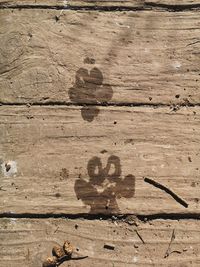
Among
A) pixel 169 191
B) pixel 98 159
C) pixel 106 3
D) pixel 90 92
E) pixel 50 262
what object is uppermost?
pixel 106 3

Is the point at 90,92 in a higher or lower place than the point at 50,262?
higher

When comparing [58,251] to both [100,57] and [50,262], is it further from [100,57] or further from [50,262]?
Answer: [100,57]

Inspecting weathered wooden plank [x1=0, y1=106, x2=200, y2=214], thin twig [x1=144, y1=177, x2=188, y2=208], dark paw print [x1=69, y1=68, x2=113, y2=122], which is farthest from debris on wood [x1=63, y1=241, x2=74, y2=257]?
dark paw print [x1=69, y1=68, x2=113, y2=122]

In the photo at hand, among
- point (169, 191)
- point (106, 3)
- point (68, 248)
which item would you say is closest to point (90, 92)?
point (106, 3)

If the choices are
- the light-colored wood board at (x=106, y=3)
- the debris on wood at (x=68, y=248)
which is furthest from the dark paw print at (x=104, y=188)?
the light-colored wood board at (x=106, y=3)

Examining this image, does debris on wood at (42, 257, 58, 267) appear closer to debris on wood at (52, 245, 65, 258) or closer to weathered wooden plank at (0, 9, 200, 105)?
debris on wood at (52, 245, 65, 258)

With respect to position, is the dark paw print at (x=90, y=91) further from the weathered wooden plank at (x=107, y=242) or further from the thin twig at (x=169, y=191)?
the weathered wooden plank at (x=107, y=242)
